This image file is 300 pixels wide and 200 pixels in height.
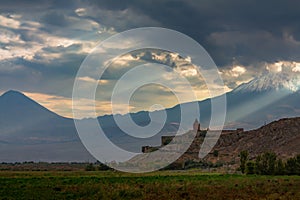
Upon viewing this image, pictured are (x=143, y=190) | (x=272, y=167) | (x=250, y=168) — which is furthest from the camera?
(x=250, y=168)

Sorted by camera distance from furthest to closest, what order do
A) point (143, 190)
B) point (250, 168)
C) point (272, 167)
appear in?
point (250, 168)
point (272, 167)
point (143, 190)

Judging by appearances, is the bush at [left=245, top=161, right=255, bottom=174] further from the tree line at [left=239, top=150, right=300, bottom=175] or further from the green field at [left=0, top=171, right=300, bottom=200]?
the green field at [left=0, top=171, right=300, bottom=200]

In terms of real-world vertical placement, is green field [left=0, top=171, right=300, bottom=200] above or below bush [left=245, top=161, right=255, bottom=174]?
below

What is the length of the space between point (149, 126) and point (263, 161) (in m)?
25.9

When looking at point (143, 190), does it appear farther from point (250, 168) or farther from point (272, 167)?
point (250, 168)

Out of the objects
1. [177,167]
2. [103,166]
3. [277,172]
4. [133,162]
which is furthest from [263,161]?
[133,162]

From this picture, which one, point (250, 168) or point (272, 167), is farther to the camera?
point (250, 168)

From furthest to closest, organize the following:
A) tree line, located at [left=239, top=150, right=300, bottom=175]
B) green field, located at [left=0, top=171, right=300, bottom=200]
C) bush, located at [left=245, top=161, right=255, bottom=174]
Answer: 1. bush, located at [left=245, top=161, right=255, bottom=174]
2. tree line, located at [left=239, top=150, right=300, bottom=175]
3. green field, located at [left=0, top=171, right=300, bottom=200]

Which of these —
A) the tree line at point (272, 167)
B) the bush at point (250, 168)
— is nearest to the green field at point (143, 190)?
the tree line at point (272, 167)

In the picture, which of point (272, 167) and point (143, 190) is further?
point (272, 167)

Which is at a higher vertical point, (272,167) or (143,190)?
(272,167)

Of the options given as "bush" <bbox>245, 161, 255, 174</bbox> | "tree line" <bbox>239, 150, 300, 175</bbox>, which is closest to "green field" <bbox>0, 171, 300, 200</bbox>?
"tree line" <bbox>239, 150, 300, 175</bbox>

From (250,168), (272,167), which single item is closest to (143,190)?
(272,167)

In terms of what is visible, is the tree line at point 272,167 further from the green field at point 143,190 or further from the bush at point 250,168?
the green field at point 143,190
